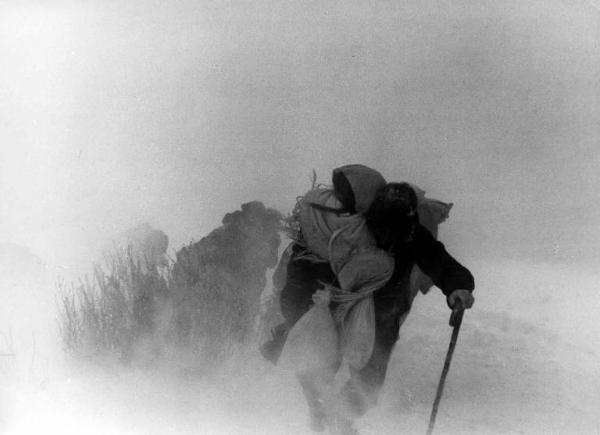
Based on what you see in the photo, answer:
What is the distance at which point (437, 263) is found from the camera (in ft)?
10.7

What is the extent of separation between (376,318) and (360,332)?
0.45ft

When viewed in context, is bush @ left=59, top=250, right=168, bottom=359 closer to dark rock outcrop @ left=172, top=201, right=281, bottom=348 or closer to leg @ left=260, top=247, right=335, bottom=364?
dark rock outcrop @ left=172, top=201, right=281, bottom=348

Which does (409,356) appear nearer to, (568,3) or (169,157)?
(169,157)

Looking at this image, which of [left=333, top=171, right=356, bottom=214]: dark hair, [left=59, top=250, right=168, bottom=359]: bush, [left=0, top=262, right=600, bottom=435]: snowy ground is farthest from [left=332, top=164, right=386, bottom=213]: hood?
[left=59, top=250, right=168, bottom=359]: bush

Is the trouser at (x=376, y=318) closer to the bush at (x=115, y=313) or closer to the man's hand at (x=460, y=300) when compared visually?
the man's hand at (x=460, y=300)

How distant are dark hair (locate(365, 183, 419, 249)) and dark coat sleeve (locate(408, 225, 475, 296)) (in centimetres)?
9

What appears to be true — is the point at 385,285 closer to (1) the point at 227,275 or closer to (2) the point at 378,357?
(2) the point at 378,357

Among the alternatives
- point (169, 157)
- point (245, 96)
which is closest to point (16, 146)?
point (169, 157)

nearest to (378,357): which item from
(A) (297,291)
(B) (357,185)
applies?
(A) (297,291)

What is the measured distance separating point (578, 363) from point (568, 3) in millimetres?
2187

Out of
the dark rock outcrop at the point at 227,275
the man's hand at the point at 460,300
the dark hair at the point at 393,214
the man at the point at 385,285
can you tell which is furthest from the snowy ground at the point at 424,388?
the dark hair at the point at 393,214

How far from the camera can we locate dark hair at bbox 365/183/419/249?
Result: 3.11 m

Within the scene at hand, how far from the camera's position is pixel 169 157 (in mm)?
4691

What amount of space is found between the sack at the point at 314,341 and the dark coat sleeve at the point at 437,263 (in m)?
0.46
